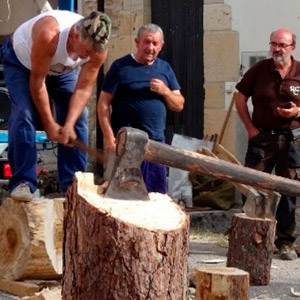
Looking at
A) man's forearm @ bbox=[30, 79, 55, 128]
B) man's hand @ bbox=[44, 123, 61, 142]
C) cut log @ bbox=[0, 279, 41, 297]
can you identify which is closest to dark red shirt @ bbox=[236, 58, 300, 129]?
man's hand @ bbox=[44, 123, 61, 142]

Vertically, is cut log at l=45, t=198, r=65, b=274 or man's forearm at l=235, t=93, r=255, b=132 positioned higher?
man's forearm at l=235, t=93, r=255, b=132

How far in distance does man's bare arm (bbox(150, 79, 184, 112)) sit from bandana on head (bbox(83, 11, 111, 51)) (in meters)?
1.82

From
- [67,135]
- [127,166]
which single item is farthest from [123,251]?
[67,135]

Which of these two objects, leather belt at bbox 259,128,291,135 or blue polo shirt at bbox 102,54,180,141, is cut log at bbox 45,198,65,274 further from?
leather belt at bbox 259,128,291,135

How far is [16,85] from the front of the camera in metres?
7.09

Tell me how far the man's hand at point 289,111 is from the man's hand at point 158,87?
1033 millimetres

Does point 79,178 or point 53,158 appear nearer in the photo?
point 79,178

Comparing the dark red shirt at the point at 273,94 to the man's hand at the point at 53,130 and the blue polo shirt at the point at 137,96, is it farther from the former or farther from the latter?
the man's hand at the point at 53,130

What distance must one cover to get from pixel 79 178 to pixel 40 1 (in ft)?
15.8

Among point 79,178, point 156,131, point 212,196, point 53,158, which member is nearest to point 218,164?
point 79,178

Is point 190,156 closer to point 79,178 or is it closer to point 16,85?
point 79,178

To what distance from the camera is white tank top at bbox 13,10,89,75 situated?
6848 millimetres

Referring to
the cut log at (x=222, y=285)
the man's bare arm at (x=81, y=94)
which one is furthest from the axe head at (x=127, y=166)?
the man's bare arm at (x=81, y=94)

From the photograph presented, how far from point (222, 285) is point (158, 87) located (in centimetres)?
369
